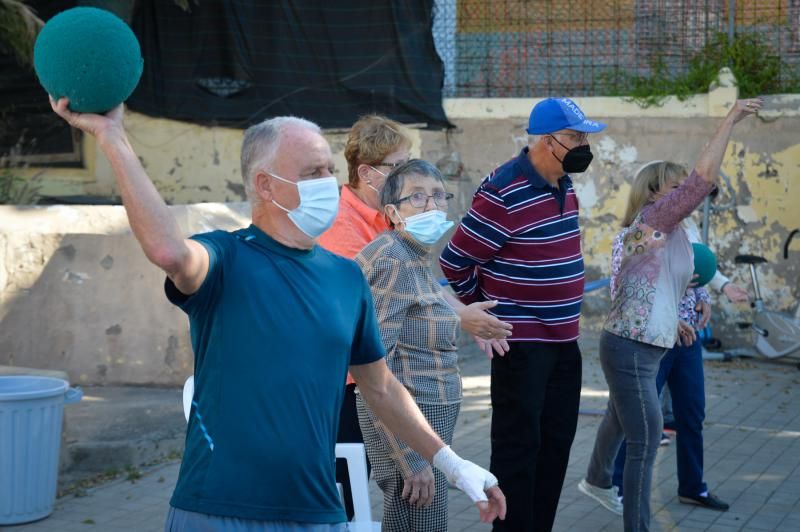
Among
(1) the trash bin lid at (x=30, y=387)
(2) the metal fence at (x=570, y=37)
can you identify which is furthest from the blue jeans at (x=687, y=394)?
(2) the metal fence at (x=570, y=37)

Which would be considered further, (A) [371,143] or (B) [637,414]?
(B) [637,414]

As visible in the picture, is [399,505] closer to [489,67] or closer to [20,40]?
[20,40]

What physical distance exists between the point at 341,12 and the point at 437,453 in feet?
28.9

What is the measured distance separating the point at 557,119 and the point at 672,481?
2708 millimetres

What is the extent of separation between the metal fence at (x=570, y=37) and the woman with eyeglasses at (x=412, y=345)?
7.65 m

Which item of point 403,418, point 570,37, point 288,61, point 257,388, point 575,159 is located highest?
point 570,37

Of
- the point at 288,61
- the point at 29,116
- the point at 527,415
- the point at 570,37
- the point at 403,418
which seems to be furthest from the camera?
the point at 570,37

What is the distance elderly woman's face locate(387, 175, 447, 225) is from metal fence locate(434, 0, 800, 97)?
24.6 feet

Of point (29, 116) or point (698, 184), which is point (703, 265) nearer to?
point (698, 184)

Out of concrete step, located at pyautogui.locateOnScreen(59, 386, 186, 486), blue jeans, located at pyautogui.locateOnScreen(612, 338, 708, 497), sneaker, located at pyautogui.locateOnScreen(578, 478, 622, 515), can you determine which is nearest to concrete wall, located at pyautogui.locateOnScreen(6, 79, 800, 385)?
concrete step, located at pyautogui.locateOnScreen(59, 386, 186, 486)

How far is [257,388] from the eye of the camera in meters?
2.54

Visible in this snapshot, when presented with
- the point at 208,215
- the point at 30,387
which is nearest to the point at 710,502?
the point at 30,387

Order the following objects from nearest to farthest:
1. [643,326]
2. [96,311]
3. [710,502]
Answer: [643,326]
[710,502]
[96,311]

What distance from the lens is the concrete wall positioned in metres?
7.63
